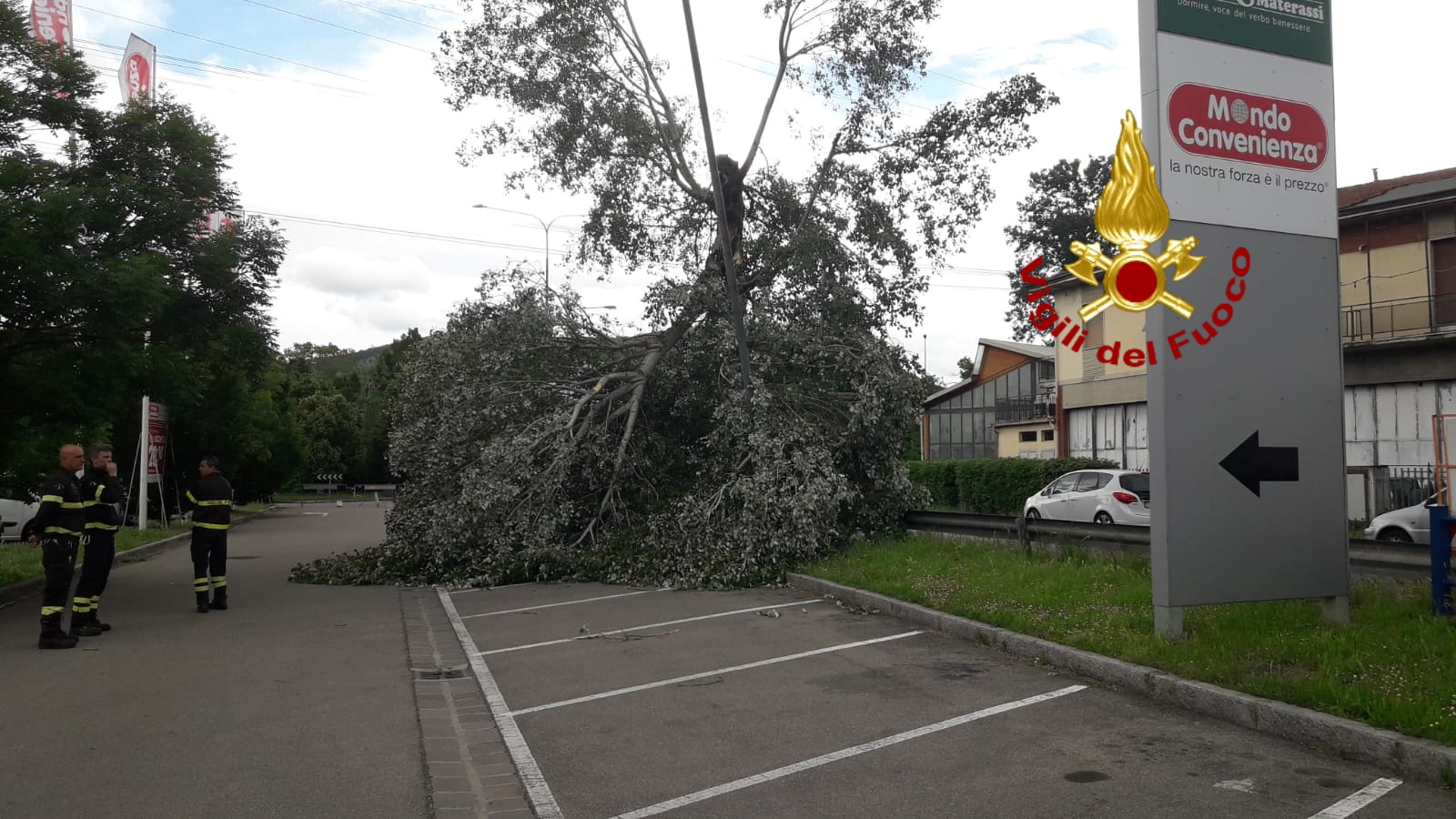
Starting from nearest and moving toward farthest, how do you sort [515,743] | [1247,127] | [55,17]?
[515,743], [1247,127], [55,17]

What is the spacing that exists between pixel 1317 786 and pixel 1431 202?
23433 mm

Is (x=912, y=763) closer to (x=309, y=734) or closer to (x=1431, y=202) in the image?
(x=309, y=734)

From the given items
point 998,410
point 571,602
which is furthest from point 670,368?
point 998,410

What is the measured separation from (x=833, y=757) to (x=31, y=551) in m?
17.9

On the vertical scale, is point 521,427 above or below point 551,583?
above

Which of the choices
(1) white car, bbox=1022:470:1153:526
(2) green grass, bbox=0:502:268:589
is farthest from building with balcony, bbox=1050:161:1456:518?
(2) green grass, bbox=0:502:268:589

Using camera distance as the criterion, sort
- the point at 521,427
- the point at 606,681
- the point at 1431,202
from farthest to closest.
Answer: the point at 1431,202 < the point at 521,427 < the point at 606,681

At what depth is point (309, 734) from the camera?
21.1 feet

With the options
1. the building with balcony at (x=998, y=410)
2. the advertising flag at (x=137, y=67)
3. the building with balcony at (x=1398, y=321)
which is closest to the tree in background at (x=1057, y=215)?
the building with balcony at (x=998, y=410)

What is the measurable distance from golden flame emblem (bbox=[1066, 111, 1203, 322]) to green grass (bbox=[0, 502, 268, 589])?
11.4 m

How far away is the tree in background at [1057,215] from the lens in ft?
148

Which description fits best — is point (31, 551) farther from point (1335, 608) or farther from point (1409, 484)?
point (1409, 484)

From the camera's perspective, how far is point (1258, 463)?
822 centimetres

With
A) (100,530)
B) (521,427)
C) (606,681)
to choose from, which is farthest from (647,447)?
(606,681)
